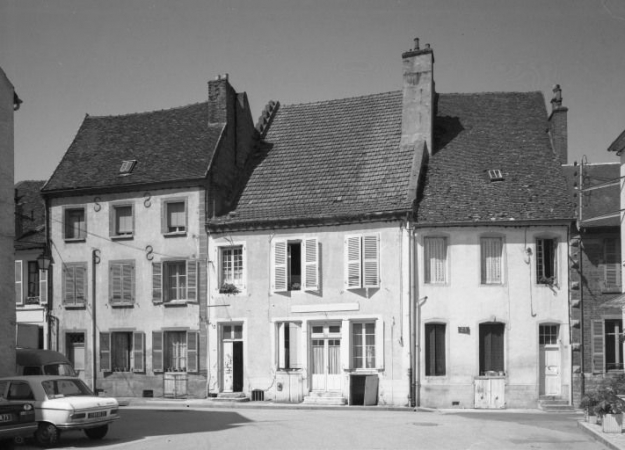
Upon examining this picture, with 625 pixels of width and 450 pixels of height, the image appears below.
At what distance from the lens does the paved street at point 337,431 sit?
18.0 metres

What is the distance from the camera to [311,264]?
31188 millimetres

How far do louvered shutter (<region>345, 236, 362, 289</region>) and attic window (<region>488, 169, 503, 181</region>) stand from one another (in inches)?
209

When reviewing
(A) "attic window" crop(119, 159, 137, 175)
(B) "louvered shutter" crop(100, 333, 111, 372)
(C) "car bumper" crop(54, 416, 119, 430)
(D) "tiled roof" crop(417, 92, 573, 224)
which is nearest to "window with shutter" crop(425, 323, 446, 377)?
(D) "tiled roof" crop(417, 92, 573, 224)

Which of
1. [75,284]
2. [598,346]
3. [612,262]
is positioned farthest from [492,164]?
[75,284]

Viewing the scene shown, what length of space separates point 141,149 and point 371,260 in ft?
36.0

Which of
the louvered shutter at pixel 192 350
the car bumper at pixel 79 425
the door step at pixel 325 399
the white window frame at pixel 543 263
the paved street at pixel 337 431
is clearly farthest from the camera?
the louvered shutter at pixel 192 350

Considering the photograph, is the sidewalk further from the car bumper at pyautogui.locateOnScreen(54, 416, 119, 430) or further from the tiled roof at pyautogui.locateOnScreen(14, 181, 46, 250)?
the tiled roof at pyautogui.locateOnScreen(14, 181, 46, 250)

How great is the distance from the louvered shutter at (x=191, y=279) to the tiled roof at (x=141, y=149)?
10.5ft

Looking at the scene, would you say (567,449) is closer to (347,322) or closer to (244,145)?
(347,322)

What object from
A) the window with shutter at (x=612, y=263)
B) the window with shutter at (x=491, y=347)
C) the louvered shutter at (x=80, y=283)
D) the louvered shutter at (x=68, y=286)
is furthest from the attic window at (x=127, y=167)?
the window with shutter at (x=612, y=263)

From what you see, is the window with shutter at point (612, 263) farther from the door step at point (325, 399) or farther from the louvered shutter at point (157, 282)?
the louvered shutter at point (157, 282)

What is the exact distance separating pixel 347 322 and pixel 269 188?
6330 millimetres

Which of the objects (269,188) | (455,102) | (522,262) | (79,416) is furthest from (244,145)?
(79,416)

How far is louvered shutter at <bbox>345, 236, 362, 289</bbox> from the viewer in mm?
30438
